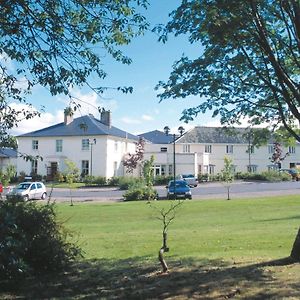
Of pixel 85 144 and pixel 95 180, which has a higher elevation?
pixel 85 144

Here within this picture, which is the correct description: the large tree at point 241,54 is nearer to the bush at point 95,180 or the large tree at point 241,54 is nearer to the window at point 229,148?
the bush at point 95,180

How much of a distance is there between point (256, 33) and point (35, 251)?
6.15 metres

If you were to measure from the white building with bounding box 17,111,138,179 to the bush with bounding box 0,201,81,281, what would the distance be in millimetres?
57184

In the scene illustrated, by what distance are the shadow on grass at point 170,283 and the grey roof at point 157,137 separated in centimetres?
7325

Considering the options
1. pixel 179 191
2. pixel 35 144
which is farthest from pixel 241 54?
pixel 35 144

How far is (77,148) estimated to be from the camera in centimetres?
6969

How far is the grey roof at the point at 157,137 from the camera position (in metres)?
85.6

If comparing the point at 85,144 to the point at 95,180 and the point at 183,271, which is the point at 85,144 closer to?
the point at 95,180

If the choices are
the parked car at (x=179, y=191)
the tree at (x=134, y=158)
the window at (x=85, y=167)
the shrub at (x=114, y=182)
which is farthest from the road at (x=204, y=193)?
the tree at (x=134, y=158)

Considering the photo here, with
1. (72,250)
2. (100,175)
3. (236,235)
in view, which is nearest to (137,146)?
(100,175)

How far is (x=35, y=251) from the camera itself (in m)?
9.26

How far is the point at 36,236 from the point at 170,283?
3.06 metres

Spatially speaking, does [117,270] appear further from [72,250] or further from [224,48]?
[224,48]

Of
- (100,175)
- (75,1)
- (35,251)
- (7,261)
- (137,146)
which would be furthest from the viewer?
(137,146)
